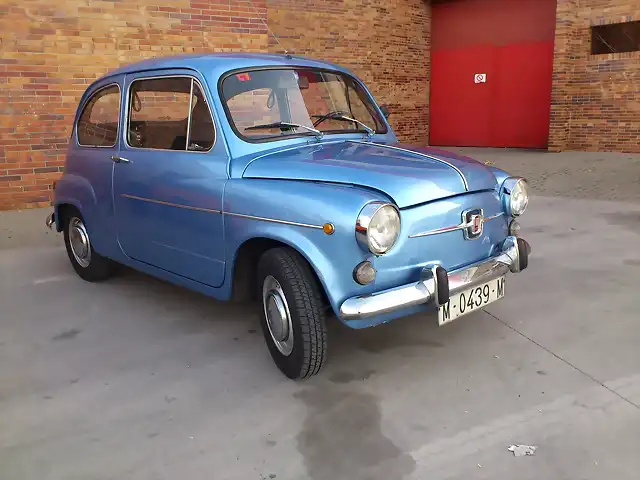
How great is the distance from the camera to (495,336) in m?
3.59

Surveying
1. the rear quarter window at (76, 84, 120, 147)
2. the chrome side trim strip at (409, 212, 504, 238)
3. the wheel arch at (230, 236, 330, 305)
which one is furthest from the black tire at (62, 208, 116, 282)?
the chrome side trim strip at (409, 212, 504, 238)

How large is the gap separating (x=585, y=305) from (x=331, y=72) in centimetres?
249

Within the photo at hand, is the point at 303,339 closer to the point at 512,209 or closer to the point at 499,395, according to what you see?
the point at 499,395

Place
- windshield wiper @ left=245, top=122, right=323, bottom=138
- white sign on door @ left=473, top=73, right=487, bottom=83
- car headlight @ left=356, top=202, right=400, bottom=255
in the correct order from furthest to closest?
white sign on door @ left=473, top=73, right=487, bottom=83 → windshield wiper @ left=245, top=122, right=323, bottom=138 → car headlight @ left=356, top=202, right=400, bottom=255

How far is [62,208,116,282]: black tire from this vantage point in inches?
189

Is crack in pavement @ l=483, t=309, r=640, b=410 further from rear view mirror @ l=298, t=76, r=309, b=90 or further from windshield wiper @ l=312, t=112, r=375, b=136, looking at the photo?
rear view mirror @ l=298, t=76, r=309, b=90

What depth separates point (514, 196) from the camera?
342cm

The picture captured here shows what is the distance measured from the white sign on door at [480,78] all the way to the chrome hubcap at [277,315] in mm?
13268

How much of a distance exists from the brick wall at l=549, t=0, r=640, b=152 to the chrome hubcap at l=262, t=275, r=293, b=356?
1138cm

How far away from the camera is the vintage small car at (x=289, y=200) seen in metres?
2.73

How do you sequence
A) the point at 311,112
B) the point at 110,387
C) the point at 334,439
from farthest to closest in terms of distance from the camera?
the point at 311,112, the point at 110,387, the point at 334,439

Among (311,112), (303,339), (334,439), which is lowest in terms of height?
(334,439)

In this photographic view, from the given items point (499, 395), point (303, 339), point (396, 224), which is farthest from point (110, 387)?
point (499, 395)

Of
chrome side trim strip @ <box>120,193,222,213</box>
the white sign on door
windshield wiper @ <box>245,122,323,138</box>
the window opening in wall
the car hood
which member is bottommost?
chrome side trim strip @ <box>120,193,222,213</box>
